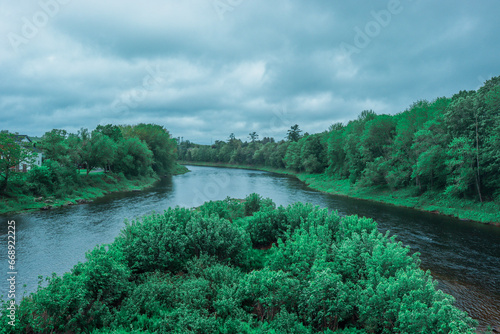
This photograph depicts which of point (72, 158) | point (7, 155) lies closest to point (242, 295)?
point (7, 155)

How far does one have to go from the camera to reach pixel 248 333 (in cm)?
819

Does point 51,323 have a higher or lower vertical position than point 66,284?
lower

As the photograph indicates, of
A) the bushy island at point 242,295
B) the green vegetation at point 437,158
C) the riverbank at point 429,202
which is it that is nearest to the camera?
the bushy island at point 242,295

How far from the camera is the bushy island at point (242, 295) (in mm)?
8203

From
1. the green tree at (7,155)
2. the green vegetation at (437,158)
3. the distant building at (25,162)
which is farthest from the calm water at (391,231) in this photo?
the distant building at (25,162)

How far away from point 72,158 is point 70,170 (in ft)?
11.6

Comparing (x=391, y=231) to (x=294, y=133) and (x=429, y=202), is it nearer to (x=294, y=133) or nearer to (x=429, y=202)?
(x=429, y=202)

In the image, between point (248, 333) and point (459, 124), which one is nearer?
point (248, 333)

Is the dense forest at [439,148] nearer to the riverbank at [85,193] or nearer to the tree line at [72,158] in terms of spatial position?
the riverbank at [85,193]

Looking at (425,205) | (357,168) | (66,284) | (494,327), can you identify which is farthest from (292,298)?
(357,168)

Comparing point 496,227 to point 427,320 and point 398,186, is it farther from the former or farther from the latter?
point 427,320

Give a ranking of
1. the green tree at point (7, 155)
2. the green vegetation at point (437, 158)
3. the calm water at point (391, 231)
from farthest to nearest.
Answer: the green tree at point (7, 155) < the green vegetation at point (437, 158) < the calm water at point (391, 231)

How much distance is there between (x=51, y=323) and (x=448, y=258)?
Answer: 21.5m

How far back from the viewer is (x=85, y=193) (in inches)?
1628
